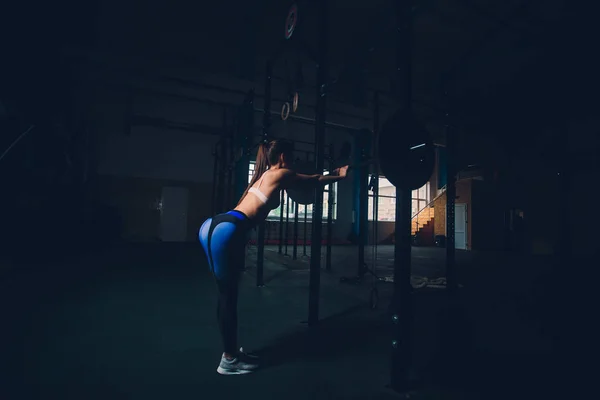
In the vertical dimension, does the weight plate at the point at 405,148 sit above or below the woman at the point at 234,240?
above

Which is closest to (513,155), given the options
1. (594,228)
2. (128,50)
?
(594,228)

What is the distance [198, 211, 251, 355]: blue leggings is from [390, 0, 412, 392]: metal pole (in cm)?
82

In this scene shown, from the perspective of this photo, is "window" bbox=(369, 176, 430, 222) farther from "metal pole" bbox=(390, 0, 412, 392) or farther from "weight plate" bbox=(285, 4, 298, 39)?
"metal pole" bbox=(390, 0, 412, 392)

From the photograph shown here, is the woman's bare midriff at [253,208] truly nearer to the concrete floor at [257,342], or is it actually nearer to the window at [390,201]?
the concrete floor at [257,342]

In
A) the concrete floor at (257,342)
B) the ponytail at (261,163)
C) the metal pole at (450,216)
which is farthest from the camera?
the metal pole at (450,216)

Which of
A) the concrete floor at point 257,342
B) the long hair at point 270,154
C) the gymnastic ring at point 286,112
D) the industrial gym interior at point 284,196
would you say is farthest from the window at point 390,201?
the long hair at point 270,154

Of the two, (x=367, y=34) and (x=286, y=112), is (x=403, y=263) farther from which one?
(x=367, y=34)

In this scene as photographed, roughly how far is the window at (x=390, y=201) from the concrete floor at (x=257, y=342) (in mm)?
11715

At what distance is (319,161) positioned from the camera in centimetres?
250

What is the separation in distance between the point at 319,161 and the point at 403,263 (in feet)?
3.85

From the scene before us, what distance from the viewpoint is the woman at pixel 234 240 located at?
165cm

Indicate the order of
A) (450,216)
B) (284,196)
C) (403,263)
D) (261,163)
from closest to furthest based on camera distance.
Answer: (403,263) < (261,163) < (450,216) < (284,196)

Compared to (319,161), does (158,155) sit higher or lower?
higher

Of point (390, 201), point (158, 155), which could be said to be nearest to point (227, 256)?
Result: point (158, 155)
